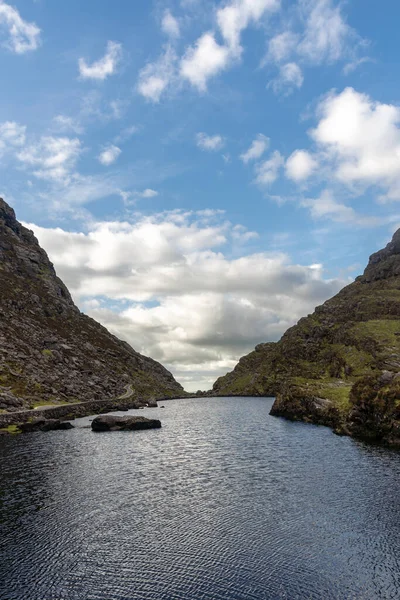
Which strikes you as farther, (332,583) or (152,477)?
(152,477)

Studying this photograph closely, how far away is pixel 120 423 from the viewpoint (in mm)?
127688

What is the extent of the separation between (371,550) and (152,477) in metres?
38.7

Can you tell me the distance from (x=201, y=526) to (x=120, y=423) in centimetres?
9166

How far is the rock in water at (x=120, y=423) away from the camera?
12299 cm

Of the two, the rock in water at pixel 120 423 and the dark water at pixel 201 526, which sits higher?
the rock in water at pixel 120 423

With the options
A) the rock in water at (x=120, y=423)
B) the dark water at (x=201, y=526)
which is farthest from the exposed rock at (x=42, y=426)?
the dark water at (x=201, y=526)

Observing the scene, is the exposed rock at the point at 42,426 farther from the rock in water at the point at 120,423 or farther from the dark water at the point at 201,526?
the dark water at the point at 201,526

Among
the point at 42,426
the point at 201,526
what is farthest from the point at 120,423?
the point at 201,526

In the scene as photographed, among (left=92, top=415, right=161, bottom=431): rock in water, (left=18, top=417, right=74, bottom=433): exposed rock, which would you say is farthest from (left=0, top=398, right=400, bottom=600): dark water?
(left=92, top=415, right=161, bottom=431): rock in water

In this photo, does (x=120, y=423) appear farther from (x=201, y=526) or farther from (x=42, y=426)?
(x=201, y=526)

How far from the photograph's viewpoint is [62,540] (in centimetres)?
3825

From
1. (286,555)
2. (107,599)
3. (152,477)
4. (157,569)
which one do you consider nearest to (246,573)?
(286,555)

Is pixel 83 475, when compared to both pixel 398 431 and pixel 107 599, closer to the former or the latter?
pixel 107 599

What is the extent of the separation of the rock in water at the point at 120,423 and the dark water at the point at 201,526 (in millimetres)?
42380
